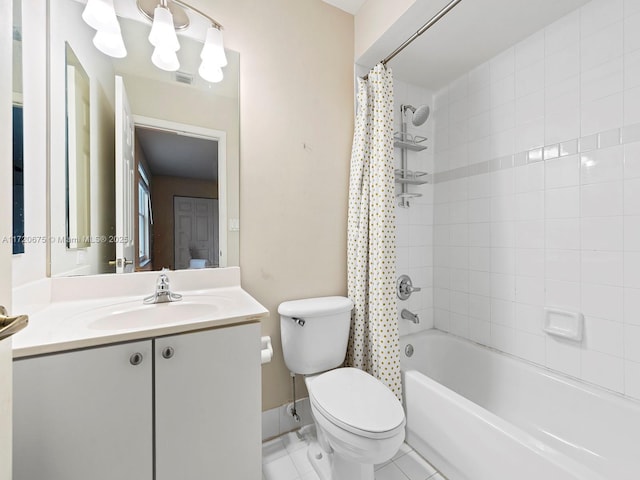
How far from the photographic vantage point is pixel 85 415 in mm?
749

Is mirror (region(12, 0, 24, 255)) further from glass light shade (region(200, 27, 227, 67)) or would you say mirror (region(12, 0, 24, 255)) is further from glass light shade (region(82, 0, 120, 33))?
glass light shade (region(200, 27, 227, 67))

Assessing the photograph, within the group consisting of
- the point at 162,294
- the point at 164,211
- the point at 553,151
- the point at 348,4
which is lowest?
the point at 162,294

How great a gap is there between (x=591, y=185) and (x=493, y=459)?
133 centimetres

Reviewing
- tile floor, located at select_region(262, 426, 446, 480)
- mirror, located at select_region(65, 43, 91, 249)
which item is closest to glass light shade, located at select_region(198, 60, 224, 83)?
mirror, located at select_region(65, 43, 91, 249)

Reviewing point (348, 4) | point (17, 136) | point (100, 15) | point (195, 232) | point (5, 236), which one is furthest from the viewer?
point (348, 4)

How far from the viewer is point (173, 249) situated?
1.33 meters

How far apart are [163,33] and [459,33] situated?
5.06ft

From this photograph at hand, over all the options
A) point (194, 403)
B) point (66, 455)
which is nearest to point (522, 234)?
point (194, 403)

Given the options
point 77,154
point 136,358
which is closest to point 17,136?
point 77,154

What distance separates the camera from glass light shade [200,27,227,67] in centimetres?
137

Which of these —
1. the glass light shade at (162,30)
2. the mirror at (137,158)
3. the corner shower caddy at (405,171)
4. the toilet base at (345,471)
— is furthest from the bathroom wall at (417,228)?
the glass light shade at (162,30)

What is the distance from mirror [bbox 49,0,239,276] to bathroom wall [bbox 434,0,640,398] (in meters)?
1.55

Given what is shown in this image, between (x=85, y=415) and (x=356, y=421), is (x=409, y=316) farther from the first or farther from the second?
(x=85, y=415)

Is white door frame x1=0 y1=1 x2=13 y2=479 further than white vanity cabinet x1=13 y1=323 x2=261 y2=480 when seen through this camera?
No
